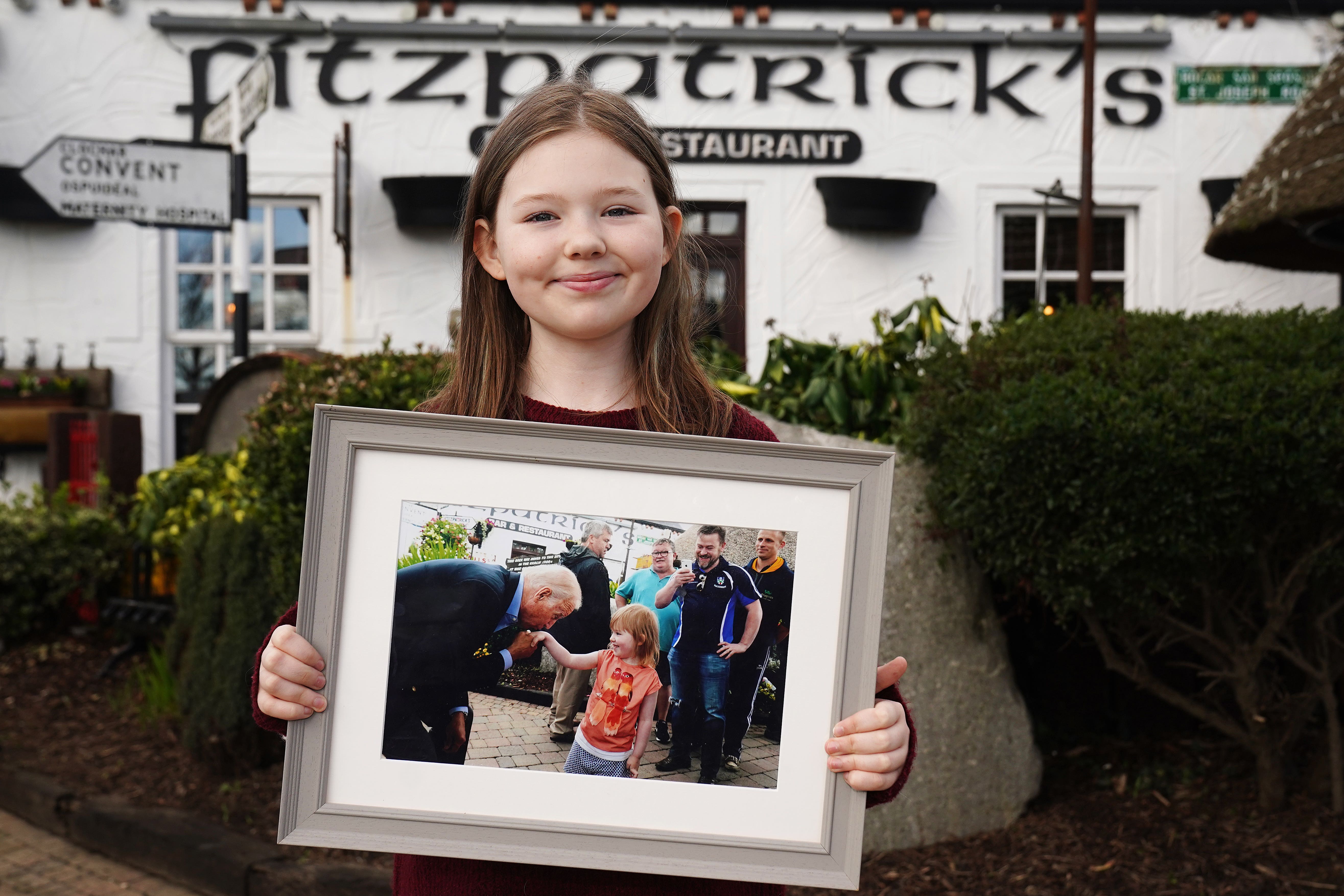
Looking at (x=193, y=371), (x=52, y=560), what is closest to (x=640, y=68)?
(x=193, y=371)

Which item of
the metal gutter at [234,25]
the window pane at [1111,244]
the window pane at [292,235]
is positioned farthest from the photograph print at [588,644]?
the window pane at [1111,244]

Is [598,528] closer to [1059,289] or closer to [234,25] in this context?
[1059,289]

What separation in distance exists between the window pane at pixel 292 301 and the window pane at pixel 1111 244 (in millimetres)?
6082

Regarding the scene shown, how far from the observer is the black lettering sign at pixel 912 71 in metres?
7.68

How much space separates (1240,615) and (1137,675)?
1.29 ft

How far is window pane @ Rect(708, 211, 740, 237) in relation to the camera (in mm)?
7801

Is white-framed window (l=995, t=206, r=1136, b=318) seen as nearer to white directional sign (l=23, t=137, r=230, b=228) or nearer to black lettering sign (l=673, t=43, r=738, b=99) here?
black lettering sign (l=673, t=43, r=738, b=99)

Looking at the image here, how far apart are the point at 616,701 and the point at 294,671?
396 millimetres

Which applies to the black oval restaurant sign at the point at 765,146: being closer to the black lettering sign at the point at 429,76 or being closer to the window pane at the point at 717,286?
the black lettering sign at the point at 429,76

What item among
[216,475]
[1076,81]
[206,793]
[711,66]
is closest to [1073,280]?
[1076,81]

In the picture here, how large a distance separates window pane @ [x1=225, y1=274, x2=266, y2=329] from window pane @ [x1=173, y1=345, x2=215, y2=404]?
267 mm

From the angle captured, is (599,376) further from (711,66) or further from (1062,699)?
(711,66)

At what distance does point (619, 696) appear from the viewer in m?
1.27

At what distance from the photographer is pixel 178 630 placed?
4465mm
